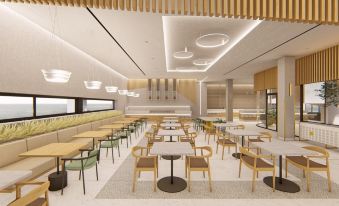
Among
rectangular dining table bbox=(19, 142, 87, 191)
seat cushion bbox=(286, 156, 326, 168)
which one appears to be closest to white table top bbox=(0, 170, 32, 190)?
rectangular dining table bbox=(19, 142, 87, 191)

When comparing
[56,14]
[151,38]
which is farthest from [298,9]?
[56,14]

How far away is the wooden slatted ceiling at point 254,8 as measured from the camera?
2186 mm

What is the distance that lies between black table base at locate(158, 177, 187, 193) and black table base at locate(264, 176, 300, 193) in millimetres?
1500

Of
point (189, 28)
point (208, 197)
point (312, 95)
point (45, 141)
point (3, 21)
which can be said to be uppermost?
point (189, 28)

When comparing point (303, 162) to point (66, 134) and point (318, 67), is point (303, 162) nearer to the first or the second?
point (318, 67)

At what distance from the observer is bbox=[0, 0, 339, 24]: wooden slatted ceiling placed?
2.19m

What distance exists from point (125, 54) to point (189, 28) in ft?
9.20

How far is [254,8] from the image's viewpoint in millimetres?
2314

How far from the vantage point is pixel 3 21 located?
3.45 meters

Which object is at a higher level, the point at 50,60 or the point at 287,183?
the point at 50,60

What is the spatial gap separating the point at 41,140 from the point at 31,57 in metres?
1.97

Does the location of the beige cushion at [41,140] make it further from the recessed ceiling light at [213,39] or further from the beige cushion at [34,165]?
the recessed ceiling light at [213,39]

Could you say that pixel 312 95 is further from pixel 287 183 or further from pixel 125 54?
pixel 125 54

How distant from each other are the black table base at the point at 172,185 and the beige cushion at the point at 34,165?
7.23 ft
